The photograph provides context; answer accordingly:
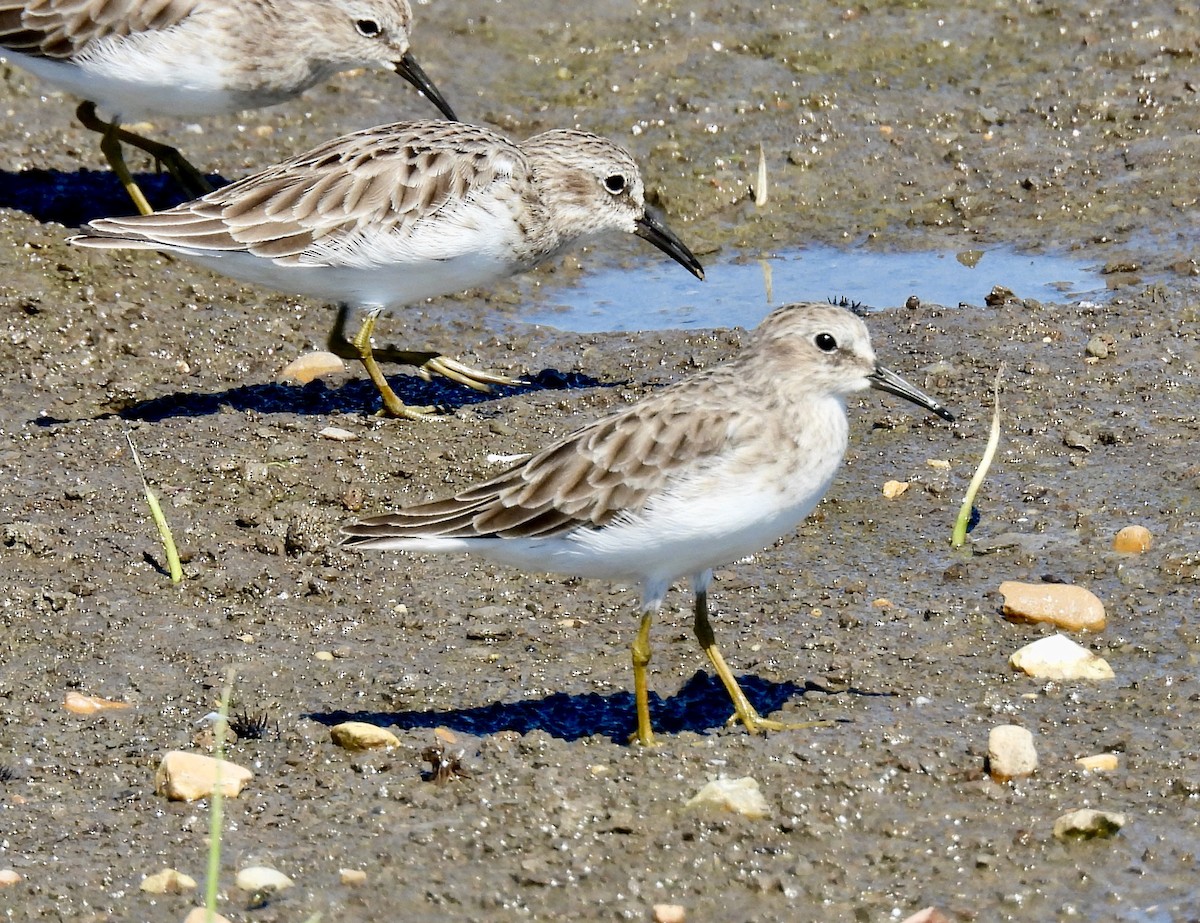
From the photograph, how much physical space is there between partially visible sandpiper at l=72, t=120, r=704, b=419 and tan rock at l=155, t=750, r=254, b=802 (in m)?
3.26

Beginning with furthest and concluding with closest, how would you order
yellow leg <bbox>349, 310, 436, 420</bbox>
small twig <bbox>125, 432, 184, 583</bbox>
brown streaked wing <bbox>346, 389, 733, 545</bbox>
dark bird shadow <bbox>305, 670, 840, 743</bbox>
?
yellow leg <bbox>349, 310, 436, 420</bbox> < small twig <bbox>125, 432, 184, 583</bbox> < dark bird shadow <bbox>305, 670, 840, 743</bbox> < brown streaked wing <bbox>346, 389, 733, 545</bbox>

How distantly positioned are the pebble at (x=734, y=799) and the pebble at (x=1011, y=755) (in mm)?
773

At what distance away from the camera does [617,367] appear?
9.28 metres

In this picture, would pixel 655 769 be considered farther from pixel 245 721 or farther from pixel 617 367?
pixel 617 367

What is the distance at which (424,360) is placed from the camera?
918 centimetres

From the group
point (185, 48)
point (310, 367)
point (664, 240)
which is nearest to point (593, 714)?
point (310, 367)

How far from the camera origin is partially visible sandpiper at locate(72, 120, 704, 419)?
28.2 ft

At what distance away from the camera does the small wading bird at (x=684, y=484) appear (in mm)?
5734

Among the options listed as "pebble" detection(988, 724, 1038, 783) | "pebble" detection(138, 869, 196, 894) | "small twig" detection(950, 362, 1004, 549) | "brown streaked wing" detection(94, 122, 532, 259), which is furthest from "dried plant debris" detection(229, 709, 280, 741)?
"brown streaked wing" detection(94, 122, 532, 259)

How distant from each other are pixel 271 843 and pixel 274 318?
494 cm

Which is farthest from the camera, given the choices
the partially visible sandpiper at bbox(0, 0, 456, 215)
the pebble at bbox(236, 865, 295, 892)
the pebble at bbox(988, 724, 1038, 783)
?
the partially visible sandpiper at bbox(0, 0, 456, 215)

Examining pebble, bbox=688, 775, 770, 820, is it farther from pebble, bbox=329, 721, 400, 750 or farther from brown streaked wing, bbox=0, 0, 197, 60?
brown streaked wing, bbox=0, 0, 197, 60

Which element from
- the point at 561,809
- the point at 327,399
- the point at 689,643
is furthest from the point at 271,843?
the point at 327,399

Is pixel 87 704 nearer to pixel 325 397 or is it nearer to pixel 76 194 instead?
pixel 325 397
